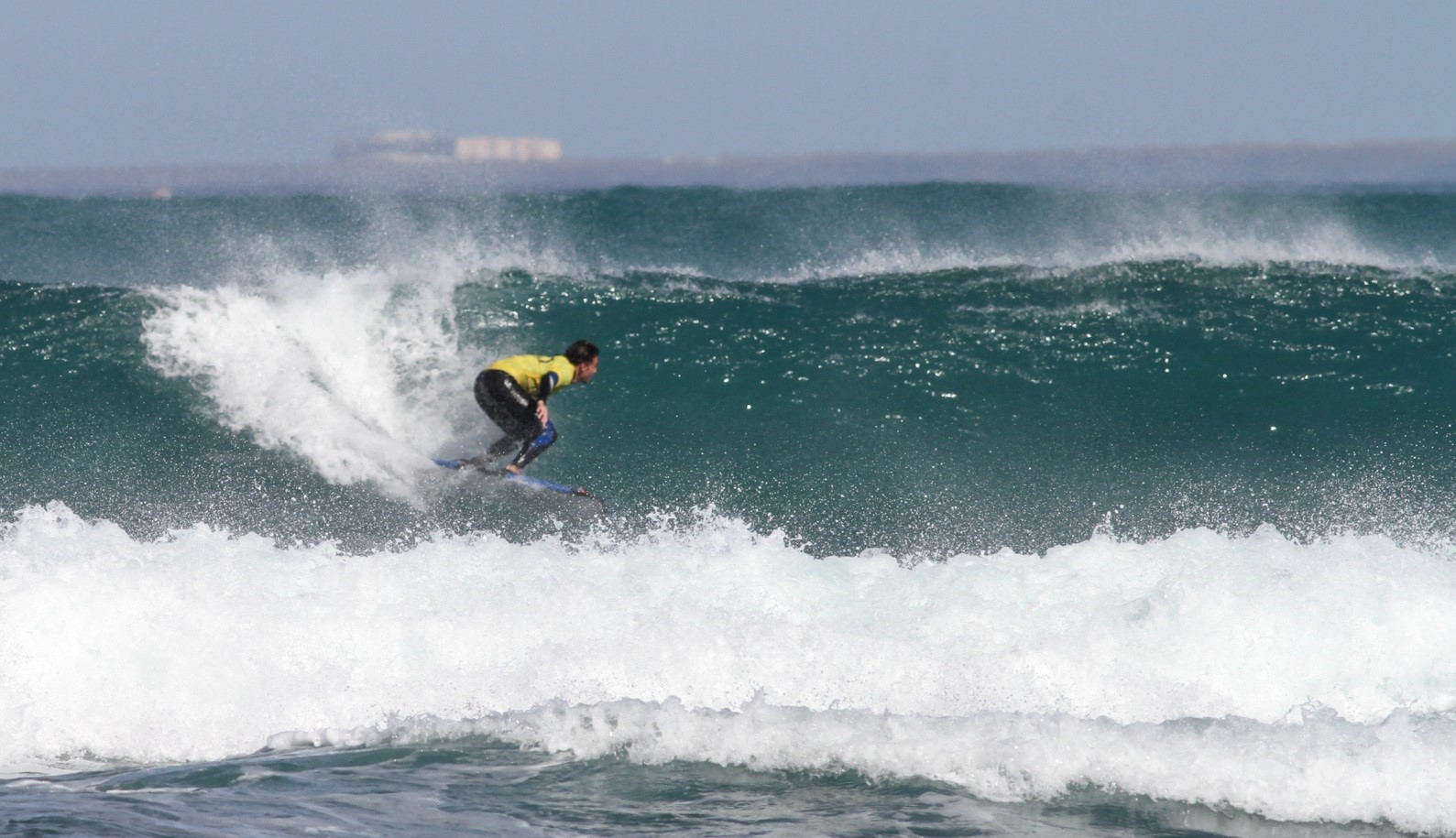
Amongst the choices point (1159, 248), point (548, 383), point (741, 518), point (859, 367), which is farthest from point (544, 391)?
point (1159, 248)

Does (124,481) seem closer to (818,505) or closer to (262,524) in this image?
(262,524)

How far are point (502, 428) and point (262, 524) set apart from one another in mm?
1752

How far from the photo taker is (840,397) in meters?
10.4

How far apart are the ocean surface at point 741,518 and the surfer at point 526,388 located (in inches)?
16.6

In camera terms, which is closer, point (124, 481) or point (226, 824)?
point (226, 824)

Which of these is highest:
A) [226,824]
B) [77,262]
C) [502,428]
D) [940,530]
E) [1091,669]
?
[77,262]

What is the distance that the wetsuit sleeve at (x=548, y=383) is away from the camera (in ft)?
27.8

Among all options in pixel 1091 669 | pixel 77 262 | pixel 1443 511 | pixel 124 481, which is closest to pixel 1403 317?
pixel 1443 511

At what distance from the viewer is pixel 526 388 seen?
8594 millimetres

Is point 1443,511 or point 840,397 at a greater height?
point 840,397

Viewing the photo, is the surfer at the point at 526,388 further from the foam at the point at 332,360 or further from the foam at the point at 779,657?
the foam at the point at 779,657

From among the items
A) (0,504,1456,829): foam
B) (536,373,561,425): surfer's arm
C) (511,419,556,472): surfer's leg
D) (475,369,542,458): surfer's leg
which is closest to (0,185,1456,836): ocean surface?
(0,504,1456,829): foam

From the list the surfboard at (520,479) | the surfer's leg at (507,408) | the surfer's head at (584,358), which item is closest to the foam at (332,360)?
the surfboard at (520,479)

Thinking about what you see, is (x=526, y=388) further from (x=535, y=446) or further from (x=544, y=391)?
(x=535, y=446)
